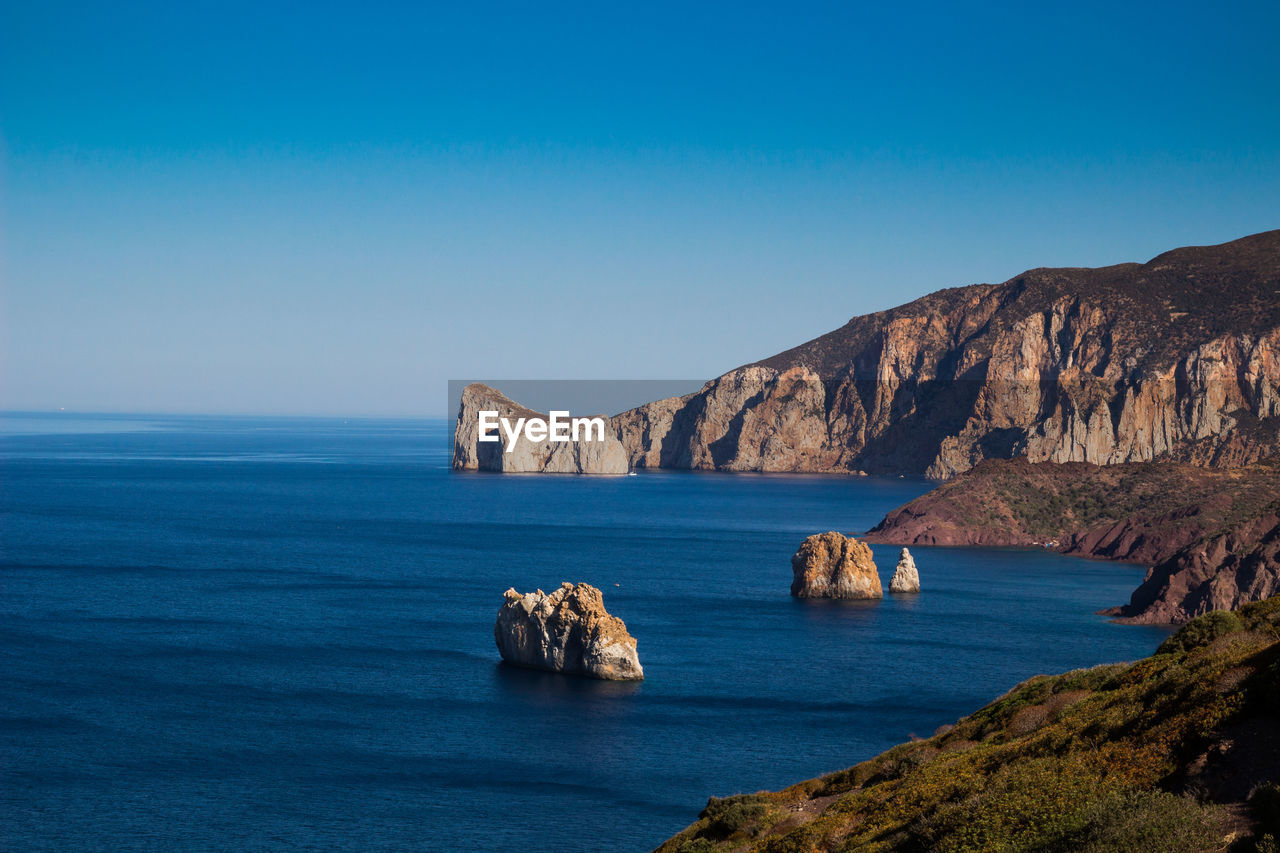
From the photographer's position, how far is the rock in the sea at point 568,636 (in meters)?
81.0

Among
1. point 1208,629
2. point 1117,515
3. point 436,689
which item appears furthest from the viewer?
point 1117,515

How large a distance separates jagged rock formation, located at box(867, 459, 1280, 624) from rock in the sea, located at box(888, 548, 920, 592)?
20.9 m

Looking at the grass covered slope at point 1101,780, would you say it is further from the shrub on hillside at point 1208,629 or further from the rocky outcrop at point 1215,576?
the rocky outcrop at point 1215,576

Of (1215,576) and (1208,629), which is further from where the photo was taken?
(1215,576)

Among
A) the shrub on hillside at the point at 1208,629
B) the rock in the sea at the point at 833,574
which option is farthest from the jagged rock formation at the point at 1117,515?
the shrub on hillside at the point at 1208,629

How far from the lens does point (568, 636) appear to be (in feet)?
272

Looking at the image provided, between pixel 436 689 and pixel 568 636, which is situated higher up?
pixel 568 636

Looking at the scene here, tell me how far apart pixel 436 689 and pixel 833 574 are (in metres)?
55.6

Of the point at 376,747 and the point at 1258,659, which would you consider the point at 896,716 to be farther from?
the point at 1258,659

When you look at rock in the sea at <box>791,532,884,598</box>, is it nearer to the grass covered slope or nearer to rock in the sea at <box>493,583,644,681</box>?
rock in the sea at <box>493,583,644,681</box>

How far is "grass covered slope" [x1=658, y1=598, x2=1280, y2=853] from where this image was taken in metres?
21.1

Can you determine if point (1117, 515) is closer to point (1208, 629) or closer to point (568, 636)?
→ point (568, 636)

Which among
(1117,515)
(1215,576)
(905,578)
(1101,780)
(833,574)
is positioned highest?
(1101,780)

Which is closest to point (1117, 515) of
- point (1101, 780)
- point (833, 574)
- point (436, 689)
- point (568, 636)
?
point (833, 574)
